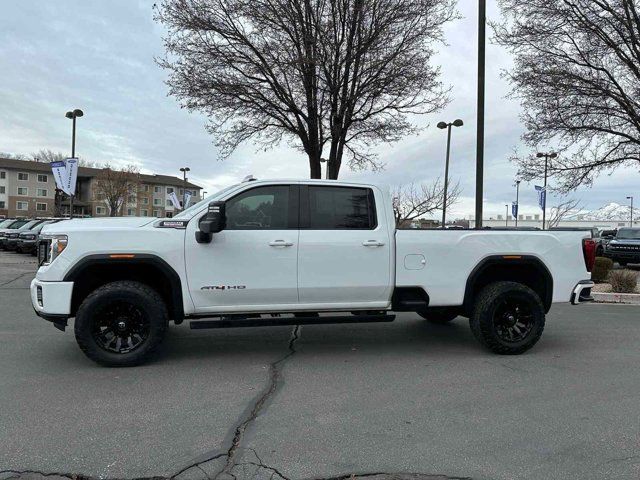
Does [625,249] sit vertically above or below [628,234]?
below

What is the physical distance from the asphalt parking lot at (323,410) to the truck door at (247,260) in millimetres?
740

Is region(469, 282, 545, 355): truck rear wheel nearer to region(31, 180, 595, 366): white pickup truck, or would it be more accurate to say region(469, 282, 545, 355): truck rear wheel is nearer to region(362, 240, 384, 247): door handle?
region(31, 180, 595, 366): white pickup truck

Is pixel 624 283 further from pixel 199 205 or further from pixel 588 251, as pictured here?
pixel 199 205

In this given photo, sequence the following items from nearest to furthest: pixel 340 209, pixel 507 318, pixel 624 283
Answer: pixel 340 209 → pixel 507 318 → pixel 624 283

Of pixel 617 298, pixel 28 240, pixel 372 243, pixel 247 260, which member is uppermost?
pixel 372 243

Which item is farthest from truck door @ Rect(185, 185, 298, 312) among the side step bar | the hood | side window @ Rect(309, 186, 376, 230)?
the hood

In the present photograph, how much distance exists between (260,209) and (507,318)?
10.6ft

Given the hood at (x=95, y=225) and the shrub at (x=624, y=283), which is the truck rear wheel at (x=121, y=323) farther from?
the shrub at (x=624, y=283)

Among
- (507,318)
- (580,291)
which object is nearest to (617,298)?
(580,291)

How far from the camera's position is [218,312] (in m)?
5.49

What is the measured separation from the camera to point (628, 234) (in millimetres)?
21109

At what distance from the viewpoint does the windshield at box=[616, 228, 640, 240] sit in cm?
2062

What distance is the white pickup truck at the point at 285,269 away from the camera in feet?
17.1

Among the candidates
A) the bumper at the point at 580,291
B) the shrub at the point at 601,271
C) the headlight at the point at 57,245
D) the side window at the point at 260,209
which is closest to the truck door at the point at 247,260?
the side window at the point at 260,209
